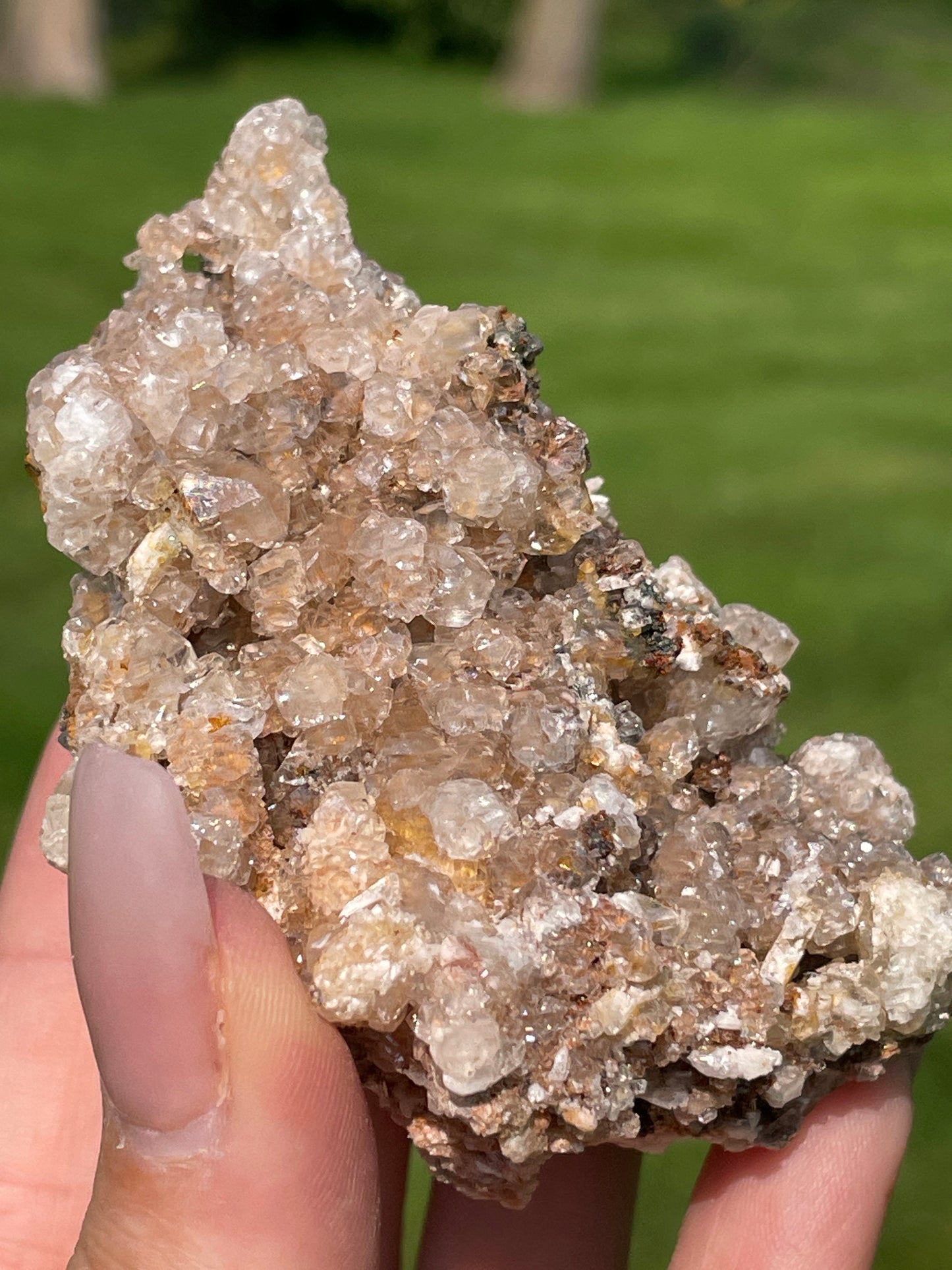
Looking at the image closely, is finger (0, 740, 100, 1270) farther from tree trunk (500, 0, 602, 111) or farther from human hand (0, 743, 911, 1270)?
tree trunk (500, 0, 602, 111)

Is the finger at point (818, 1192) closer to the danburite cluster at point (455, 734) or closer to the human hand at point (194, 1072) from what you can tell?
the danburite cluster at point (455, 734)

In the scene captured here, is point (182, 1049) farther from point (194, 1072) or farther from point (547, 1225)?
point (547, 1225)

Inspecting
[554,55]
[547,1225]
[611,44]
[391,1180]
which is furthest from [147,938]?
[611,44]

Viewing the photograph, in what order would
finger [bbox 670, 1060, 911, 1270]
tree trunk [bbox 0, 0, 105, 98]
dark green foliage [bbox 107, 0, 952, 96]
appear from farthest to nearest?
dark green foliage [bbox 107, 0, 952, 96] < tree trunk [bbox 0, 0, 105, 98] < finger [bbox 670, 1060, 911, 1270]

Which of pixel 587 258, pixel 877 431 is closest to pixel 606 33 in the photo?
pixel 587 258

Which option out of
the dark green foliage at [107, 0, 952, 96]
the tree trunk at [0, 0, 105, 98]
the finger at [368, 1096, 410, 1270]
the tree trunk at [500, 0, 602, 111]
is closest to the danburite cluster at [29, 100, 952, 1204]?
the finger at [368, 1096, 410, 1270]

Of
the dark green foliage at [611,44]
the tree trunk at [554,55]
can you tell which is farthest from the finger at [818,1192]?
the dark green foliage at [611,44]
